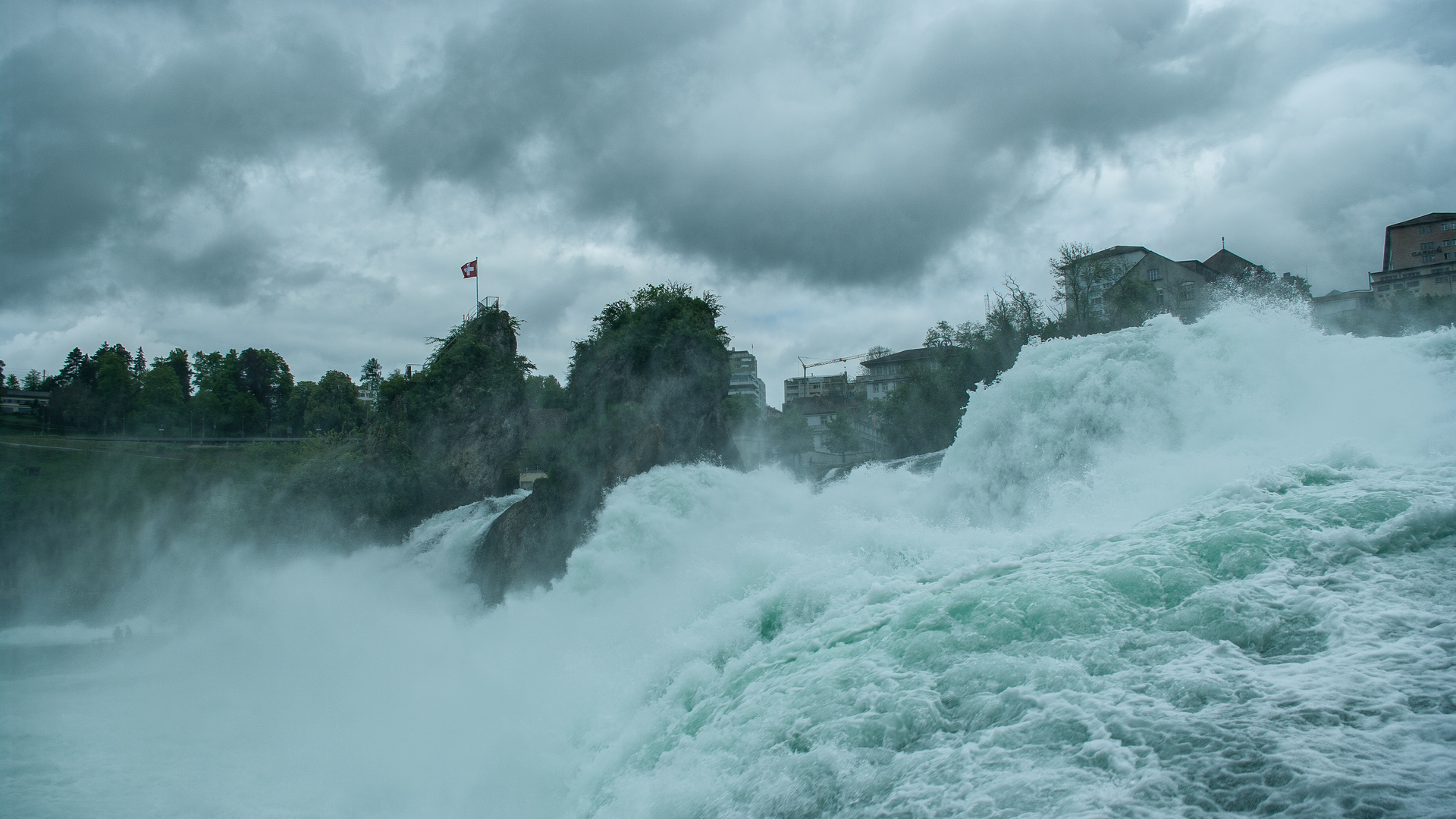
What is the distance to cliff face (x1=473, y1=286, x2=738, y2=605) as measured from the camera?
19.3 m

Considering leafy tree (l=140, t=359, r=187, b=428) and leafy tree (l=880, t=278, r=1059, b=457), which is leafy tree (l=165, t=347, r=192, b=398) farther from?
leafy tree (l=880, t=278, r=1059, b=457)

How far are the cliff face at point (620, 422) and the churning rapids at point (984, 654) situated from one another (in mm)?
3198

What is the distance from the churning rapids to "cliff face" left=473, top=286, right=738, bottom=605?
126 inches

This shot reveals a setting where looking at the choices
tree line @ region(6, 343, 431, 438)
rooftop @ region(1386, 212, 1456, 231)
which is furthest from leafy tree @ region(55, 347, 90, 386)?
rooftop @ region(1386, 212, 1456, 231)

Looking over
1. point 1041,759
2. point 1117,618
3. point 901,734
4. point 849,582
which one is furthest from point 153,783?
point 1117,618

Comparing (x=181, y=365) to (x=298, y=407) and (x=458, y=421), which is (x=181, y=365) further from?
(x=458, y=421)

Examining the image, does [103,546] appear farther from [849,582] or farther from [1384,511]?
[1384,511]

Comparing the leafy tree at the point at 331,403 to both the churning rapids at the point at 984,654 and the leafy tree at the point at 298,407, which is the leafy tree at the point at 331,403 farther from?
the churning rapids at the point at 984,654

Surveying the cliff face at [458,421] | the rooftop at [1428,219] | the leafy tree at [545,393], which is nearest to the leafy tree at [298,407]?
the leafy tree at [545,393]

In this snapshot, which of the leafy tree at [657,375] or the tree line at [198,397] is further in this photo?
the tree line at [198,397]

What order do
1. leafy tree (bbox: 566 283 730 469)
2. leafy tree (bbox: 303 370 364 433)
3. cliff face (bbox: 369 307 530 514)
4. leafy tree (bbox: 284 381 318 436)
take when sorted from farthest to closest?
1. leafy tree (bbox: 284 381 318 436)
2. leafy tree (bbox: 303 370 364 433)
3. cliff face (bbox: 369 307 530 514)
4. leafy tree (bbox: 566 283 730 469)

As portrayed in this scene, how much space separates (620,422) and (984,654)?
16.2 meters

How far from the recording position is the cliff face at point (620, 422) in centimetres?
1930

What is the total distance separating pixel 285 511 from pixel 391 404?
5003 mm
